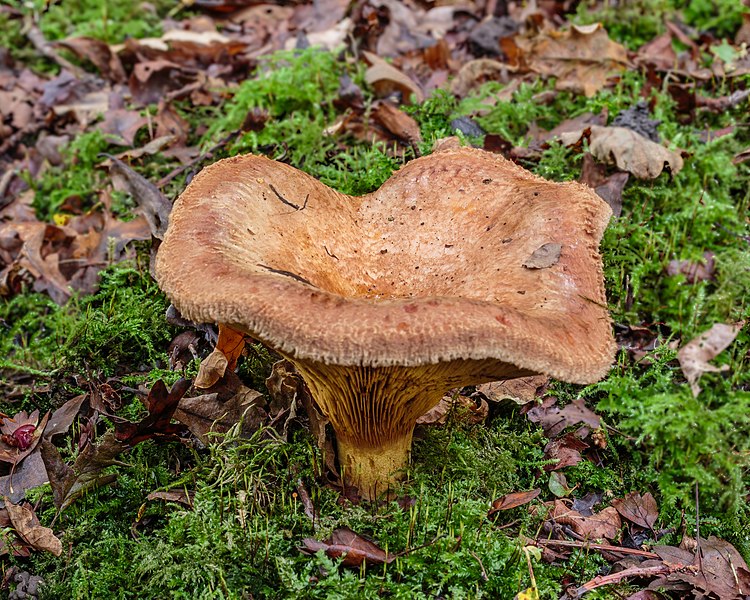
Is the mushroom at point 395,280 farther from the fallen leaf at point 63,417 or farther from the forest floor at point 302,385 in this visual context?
the fallen leaf at point 63,417

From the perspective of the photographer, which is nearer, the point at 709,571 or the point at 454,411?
the point at 709,571

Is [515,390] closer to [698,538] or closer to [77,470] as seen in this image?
[698,538]

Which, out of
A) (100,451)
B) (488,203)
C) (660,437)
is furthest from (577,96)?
(100,451)

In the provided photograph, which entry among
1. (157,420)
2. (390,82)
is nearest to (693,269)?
(390,82)

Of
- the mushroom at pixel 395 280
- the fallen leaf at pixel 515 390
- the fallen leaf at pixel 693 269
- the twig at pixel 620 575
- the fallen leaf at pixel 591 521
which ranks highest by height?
the mushroom at pixel 395 280

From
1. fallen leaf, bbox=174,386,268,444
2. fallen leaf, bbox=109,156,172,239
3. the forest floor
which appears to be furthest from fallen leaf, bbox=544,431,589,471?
fallen leaf, bbox=109,156,172,239

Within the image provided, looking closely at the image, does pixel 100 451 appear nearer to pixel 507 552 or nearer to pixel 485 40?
pixel 507 552

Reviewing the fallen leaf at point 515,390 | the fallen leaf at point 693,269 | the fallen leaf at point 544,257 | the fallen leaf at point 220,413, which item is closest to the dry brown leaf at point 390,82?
the fallen leaf at point 693,269
